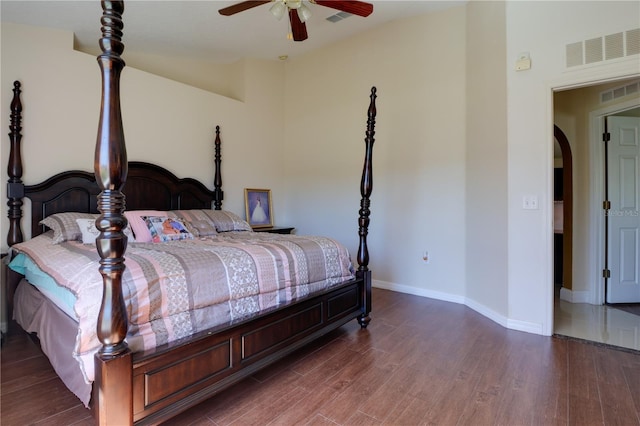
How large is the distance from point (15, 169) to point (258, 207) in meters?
2.78

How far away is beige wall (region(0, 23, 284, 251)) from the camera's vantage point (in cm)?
294

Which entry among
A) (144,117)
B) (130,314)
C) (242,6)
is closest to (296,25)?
(242,6)

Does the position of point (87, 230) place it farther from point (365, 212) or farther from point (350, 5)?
point (350, 5)

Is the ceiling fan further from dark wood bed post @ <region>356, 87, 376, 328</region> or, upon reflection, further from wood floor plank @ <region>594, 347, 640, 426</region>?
wood floor plank @ <region>594, 347, 640, 426</region>

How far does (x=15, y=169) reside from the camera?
2.82m

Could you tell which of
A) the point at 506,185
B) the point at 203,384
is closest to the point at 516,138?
A: the point at 506,185

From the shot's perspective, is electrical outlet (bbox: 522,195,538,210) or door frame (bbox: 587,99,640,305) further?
door frame (bbox: 587,99,640,305)

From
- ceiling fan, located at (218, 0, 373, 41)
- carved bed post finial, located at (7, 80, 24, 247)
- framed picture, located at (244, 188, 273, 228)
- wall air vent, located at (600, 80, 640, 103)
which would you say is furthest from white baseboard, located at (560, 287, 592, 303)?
carved bed post finial, located at (7, 80, 24, 247)

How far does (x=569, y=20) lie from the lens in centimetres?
275

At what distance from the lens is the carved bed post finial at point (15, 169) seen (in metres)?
2.81

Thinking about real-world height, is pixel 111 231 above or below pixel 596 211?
below

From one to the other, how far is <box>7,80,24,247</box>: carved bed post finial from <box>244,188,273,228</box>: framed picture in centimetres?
253

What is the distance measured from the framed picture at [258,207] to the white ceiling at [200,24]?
1989 mm

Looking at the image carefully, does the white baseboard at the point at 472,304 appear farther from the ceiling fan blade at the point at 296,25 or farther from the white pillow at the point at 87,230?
the white pillow at the point at 87,230
